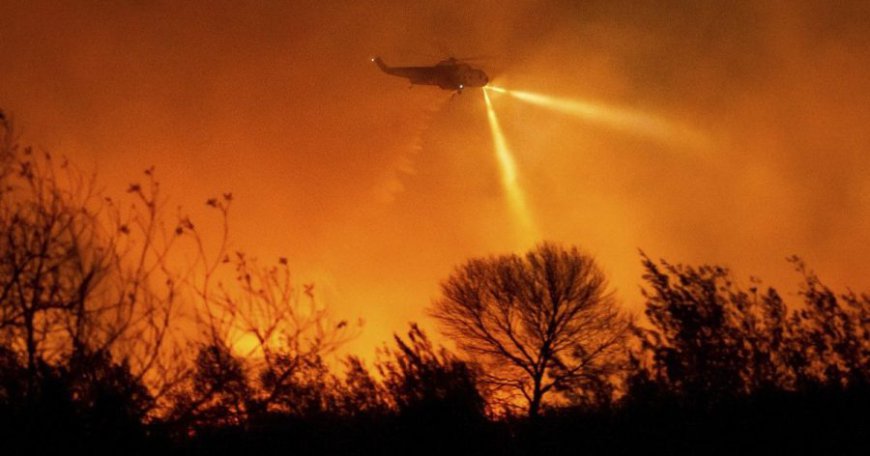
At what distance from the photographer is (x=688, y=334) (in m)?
11.5

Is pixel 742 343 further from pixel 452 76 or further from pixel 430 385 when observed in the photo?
pixel 452 76

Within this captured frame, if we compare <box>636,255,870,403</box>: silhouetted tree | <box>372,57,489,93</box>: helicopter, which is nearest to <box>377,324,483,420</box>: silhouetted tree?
<box>636,255,870,403</box>: silhouetted tree

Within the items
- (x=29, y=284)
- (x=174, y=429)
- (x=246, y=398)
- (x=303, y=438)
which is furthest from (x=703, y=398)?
(x=29, y=284)

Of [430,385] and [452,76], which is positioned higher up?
[452,76]

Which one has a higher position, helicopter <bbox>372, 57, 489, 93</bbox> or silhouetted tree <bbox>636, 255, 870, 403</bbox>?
helicopter <bbox>372, 57, 489, 93</bbox>

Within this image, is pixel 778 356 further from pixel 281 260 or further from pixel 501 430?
pixel 281 260

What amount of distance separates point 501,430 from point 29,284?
5343mm

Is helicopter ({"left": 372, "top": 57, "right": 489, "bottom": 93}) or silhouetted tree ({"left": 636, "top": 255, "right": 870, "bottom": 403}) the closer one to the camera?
silhouetted tree ({"left": 636, "top": 255, "right": 870, "bottom": 403})

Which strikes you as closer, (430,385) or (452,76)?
(430,385)

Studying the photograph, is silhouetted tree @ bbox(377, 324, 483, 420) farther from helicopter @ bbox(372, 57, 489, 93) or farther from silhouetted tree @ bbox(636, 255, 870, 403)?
helicopter @ bbox(372, 57, 489, 93)

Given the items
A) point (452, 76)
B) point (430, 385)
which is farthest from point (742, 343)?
point (452, 76)

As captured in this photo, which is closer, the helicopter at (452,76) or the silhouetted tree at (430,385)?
the silhouetted tree at (430,385)

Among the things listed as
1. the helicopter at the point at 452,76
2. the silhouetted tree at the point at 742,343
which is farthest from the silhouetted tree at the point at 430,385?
the helicopter at the point at 452,76

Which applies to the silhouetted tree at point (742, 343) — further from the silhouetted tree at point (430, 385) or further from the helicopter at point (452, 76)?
the helicopter at point (452, 76)
